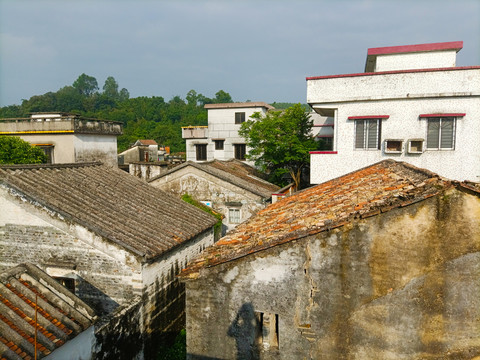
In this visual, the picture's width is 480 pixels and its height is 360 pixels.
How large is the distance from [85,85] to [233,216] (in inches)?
6492

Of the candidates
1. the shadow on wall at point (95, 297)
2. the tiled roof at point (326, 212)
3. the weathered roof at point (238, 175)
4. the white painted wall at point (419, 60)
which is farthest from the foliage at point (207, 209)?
the white painted wall at point (419, 60)

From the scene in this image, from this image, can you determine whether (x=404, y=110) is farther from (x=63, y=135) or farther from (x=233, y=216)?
(x=63, y=135)

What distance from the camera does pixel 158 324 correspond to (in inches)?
420

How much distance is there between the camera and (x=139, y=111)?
101188 millimetres

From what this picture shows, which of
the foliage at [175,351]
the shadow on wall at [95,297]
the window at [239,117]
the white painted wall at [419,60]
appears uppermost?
the white painted wall at [419,60]

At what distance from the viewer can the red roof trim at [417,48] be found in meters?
17.3

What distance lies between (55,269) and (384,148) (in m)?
13.3

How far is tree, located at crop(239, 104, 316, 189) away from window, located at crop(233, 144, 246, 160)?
8385mm

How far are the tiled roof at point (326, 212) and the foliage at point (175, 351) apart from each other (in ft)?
13.7

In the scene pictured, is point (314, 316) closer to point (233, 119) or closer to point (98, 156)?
point (98, 156)


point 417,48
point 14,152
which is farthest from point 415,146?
point 14,152

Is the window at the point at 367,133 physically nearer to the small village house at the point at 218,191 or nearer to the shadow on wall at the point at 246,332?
the small village house at the point at 218,191

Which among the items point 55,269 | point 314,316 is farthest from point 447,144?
point 55,269

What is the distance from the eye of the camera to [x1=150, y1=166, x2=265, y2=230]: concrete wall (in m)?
18.4
